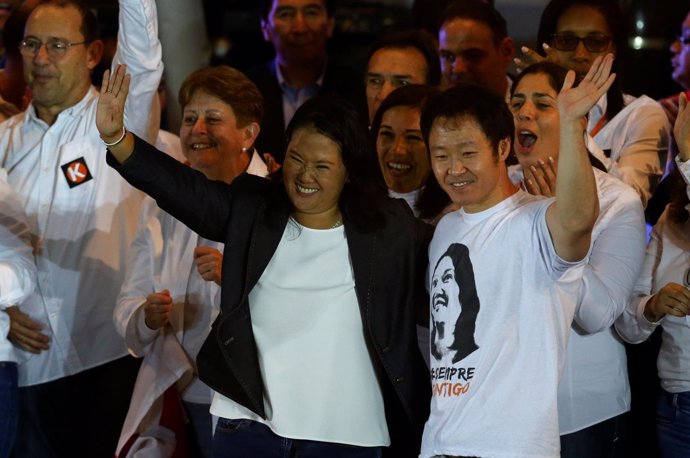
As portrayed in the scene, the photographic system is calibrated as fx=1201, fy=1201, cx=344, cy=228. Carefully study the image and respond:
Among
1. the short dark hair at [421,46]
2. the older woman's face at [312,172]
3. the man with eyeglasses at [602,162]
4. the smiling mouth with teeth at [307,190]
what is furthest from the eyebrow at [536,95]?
the short dark hair at [421,46]

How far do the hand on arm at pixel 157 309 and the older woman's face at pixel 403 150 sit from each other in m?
0.86

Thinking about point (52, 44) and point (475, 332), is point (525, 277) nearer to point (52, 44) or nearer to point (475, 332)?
point (475, 332)

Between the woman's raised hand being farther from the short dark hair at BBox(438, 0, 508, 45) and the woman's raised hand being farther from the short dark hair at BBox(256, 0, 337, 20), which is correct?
the short dark hair at BBox(256, 0, 337, 20)

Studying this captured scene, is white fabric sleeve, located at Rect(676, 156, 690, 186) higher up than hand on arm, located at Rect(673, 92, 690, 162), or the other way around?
hand on arm, located at Rect(673, 92, 690, 162)

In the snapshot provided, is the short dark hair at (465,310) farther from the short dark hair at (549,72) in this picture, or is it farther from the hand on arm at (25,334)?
the hand on arm at (25,334)

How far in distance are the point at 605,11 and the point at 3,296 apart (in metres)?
2.35

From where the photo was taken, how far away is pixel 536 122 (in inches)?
147

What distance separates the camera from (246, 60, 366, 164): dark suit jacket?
A: 5.09 m

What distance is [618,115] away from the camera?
4.30 m

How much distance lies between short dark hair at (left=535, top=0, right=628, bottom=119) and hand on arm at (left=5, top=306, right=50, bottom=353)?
2111mm

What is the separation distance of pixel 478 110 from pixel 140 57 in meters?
1.43

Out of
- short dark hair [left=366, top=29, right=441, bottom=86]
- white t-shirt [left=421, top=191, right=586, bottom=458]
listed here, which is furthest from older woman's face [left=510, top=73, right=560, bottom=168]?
short dark hair [left=366, top=29, right=441, bottom=86]

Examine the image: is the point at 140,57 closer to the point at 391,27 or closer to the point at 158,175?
the point at 158,175

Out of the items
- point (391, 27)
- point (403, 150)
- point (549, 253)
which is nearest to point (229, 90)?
point (403, 150)
